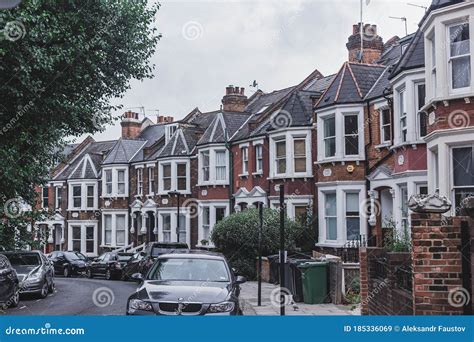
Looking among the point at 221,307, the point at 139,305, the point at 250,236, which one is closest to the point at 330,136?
the point at 250,236

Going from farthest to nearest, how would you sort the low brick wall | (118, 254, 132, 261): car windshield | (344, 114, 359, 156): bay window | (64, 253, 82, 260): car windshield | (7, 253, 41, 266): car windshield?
(64, 253, 82, 260): car windshield < (118, 254, 132, 261): car windshield < (344, 114, 359, 156): bay window < (7, 253, 41, 266): car windshield < the low brick wall

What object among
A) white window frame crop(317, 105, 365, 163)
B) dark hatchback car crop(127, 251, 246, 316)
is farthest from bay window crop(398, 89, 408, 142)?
dark hatchback car crop(127, 251, 246, 316)

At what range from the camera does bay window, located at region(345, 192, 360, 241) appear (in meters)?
19.3

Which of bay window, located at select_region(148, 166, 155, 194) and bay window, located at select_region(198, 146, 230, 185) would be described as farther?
bay window, located at select_region(148, 166, 155, 194)

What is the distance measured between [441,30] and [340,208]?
859 cm

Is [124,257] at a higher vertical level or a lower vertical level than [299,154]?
lower

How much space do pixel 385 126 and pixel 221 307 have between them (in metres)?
12.2

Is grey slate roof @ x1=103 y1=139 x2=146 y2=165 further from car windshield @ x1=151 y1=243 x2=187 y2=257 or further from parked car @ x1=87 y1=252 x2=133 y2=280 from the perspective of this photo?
car windshield @ x1=151 y1=243 x2=187 y2=257

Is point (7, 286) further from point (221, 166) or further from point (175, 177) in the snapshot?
point (175, 177)

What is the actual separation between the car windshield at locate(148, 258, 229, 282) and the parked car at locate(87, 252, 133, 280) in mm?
15177

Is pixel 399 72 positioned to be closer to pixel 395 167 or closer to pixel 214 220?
pixel 395 167

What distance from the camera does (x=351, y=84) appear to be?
67.2ft

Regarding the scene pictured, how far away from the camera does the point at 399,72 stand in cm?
1595

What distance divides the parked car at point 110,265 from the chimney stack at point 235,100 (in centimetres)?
1041
